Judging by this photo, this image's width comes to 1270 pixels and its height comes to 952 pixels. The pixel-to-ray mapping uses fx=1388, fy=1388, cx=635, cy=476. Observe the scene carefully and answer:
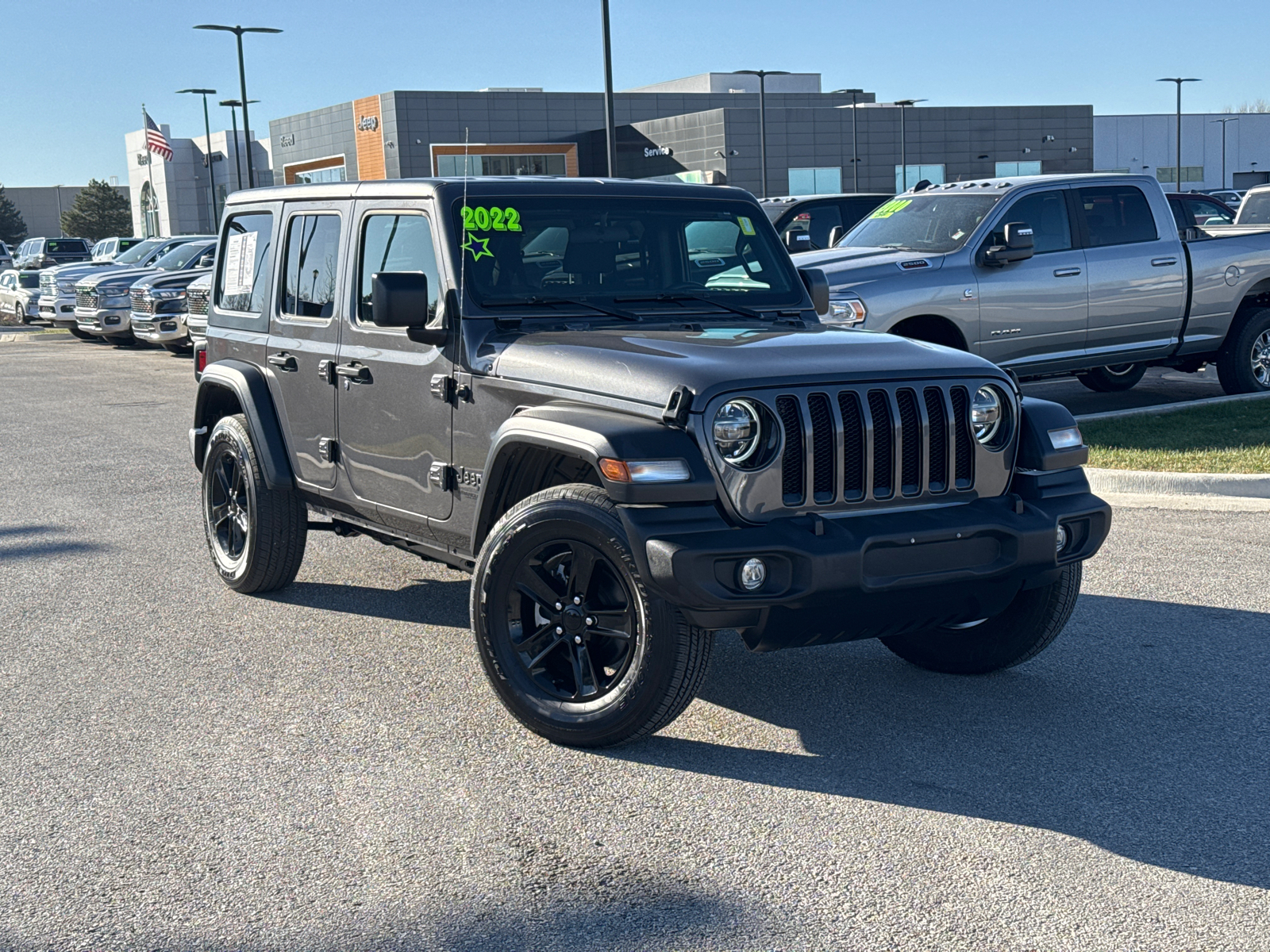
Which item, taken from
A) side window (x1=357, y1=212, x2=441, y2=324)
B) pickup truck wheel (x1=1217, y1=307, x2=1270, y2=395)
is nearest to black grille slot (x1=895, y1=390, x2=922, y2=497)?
side window (x1=357, y1=212, x2=441, y2=324)

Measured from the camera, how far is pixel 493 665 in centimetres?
473

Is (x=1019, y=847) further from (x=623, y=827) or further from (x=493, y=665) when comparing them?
(x=493, y=665)

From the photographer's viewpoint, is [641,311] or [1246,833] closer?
[1246,833]

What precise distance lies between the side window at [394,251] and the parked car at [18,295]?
2995 centimetres

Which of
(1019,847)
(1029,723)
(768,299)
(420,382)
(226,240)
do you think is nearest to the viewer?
(1019,847)

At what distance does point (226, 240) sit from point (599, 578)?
3.60 meters

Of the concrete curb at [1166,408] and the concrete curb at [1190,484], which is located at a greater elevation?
the concrete curb at [1166,408]

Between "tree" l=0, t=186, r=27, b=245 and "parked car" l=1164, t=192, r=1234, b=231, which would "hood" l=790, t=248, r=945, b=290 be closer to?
"parked car" l=1164, t=192, r=1234, b=231

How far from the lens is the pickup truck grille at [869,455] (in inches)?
171

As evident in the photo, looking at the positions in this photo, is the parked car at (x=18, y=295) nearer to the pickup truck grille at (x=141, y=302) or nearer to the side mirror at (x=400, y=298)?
the pickup truck grille at (x=141, y=302)

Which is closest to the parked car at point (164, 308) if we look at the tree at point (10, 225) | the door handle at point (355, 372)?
the door handle at point (355, 372)

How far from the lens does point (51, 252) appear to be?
145 ft

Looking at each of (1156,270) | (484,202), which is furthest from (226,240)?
(1156,270)

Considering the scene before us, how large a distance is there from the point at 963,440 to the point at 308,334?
3.07m
